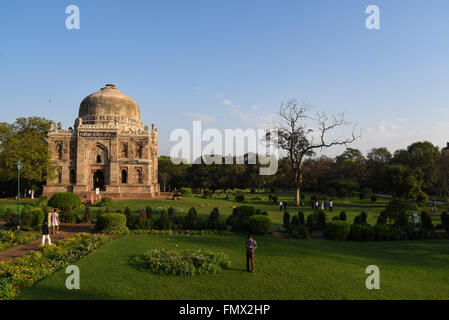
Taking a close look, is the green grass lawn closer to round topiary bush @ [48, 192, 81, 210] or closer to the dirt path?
the dirt path

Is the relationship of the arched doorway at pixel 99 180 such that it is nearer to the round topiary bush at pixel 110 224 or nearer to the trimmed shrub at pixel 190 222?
the round topiary bush at pixel 110 224

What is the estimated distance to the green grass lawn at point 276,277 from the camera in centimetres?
785

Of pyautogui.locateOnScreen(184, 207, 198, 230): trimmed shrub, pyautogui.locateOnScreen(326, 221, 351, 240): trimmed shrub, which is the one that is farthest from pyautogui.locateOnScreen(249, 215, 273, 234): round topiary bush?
pyautogui.locateOnScreen(184, 207, 198, 230): trimmed shrub

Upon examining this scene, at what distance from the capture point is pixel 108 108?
135 ft

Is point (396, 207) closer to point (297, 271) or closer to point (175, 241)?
point (297, 271)

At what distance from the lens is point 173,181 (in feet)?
207

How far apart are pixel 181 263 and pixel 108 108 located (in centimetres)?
3680

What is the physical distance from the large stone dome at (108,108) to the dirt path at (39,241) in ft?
77.4

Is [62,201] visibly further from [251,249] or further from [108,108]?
[108,108]

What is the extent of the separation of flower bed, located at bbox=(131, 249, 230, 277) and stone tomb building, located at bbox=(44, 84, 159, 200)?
27942 millimetres

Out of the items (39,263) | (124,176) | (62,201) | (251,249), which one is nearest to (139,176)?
(124,176)

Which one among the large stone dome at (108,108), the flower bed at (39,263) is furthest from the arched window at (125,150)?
the flower bed at (39,263)
